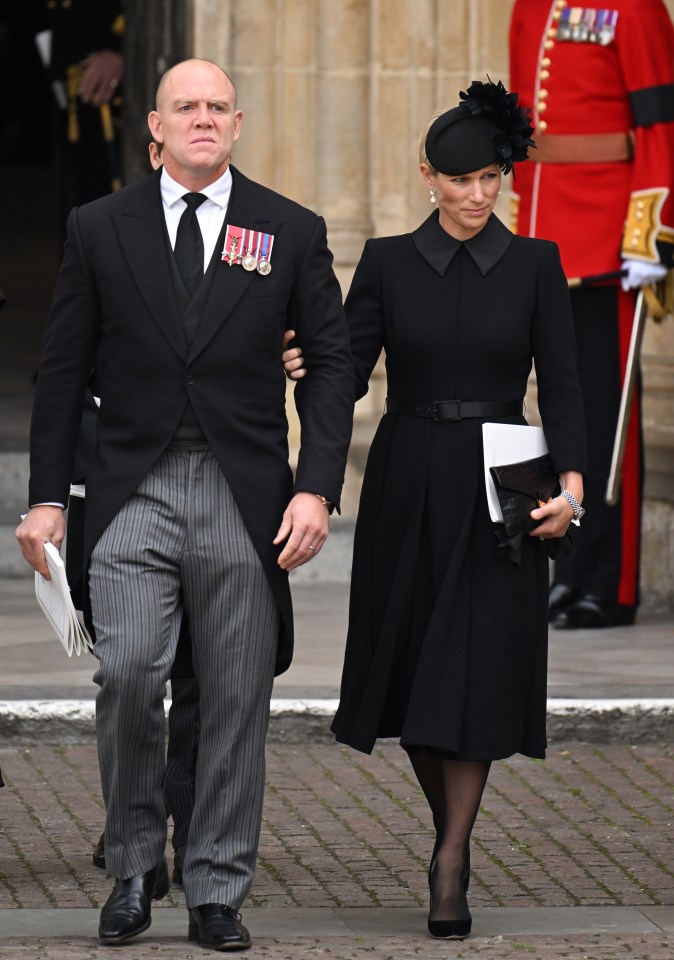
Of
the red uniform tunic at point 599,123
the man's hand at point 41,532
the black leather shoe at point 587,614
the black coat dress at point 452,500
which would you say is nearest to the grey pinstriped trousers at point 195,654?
the man's hand at point 41,532

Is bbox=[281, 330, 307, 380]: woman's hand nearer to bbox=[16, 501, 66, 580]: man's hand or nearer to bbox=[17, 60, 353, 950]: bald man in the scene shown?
bbox=[17, 60, 353, 950]: bald man

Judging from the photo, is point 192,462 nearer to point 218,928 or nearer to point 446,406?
point 446,406

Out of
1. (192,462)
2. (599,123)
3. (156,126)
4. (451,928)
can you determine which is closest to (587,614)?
(599,123)

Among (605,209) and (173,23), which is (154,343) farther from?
(173,23)

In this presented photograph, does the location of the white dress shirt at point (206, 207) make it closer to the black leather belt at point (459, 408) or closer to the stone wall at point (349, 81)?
the black leather belt at point (459, 408)

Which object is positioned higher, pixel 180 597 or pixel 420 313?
pixel 420 313

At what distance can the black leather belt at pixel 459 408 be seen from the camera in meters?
5.12

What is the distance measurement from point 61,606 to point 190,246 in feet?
2.57

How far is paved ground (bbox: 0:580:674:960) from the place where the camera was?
4925 mm

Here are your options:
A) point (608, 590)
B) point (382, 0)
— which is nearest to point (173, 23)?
point (382, 0)

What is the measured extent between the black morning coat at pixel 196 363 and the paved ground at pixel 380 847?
0.74 metres

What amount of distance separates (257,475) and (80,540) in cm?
55

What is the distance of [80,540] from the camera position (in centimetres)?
519

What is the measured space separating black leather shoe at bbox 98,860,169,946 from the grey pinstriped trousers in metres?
0.03
